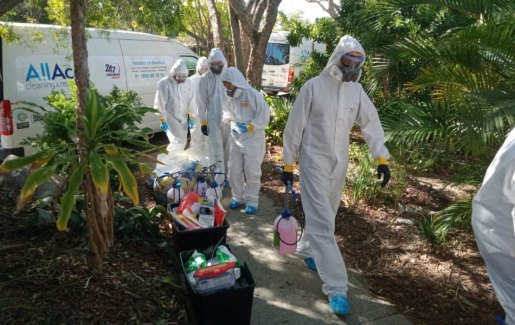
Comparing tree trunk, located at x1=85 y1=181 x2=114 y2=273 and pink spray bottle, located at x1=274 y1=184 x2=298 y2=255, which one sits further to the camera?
pink spray bottle, located at x1=274 y1=184 x2=298 y2=255

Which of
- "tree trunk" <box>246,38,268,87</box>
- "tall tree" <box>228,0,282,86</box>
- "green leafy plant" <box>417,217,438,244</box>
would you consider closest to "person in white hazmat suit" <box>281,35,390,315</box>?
"green leafy plant" <box>417,217,438,244</box>

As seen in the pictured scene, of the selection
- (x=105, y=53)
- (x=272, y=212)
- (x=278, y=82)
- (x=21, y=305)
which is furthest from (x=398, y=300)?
(x=278, y=82)

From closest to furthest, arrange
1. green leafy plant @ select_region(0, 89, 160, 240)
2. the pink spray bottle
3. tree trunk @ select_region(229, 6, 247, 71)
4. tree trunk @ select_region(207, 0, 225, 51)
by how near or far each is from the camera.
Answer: green leafy plant @ select_region(0, 89, 160, 240) → the pink spray bottle → tree trunk @ select_region(229, 6, 247, 71) → tree trunk @ select_region(207, 0, 225, 51)

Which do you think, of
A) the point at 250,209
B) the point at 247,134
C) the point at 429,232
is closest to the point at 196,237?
the point at 250,209

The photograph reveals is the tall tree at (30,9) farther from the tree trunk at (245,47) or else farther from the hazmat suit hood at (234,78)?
the tree trunk at (245,47)

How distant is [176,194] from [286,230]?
1.17 m

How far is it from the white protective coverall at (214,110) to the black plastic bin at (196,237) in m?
2.11

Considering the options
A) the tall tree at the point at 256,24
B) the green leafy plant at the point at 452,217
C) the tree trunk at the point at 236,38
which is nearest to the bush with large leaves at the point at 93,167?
the green leafy plant at the point at 452,217

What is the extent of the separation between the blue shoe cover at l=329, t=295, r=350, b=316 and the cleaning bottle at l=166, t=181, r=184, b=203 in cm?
165

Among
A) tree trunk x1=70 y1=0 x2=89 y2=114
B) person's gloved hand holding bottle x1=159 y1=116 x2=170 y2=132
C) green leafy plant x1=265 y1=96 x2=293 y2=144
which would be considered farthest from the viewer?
green leafy plant x1=265 y1=96 x2=293 y2=144

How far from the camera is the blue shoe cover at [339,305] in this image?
2906 millimetres

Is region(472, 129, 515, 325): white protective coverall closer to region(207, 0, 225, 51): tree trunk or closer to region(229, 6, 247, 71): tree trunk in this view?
region(229, 6, 247, 71): tree trunk

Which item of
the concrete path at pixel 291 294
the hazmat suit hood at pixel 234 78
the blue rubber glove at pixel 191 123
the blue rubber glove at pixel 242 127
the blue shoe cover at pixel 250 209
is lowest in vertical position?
the concrete path at pixel 291 294

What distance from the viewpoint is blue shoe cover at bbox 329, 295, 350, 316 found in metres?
2.91
